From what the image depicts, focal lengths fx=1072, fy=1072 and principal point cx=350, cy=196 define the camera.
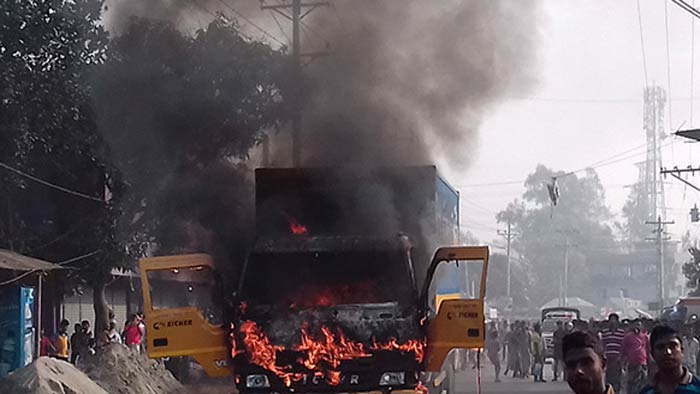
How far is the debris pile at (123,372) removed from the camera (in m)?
16.5

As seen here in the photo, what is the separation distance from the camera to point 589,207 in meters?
114

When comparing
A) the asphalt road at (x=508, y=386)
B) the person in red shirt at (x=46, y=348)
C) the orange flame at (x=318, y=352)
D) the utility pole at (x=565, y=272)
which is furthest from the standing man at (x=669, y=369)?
the utility pole at (x=565, y=272)

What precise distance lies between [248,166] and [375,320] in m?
7.16

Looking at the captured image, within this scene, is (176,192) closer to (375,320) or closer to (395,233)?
(395,233)

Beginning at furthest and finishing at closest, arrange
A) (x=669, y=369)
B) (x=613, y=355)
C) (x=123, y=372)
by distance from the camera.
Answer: (x=123, y=372) < (x=613, y=355) < (x=669, y=369)

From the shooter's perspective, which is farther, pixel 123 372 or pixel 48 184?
pixel 48 184

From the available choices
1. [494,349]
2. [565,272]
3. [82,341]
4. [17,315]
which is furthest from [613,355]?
[565,272]

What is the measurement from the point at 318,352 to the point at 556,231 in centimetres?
8085

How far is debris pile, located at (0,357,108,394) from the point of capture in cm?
1248

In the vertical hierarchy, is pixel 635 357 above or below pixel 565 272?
above

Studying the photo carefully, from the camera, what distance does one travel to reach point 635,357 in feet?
52.9

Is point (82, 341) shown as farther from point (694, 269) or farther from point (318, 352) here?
point (694, 269)

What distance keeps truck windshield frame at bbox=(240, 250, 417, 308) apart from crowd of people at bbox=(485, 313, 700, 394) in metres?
1.87

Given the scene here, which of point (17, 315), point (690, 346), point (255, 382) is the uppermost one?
point (17, 315)
